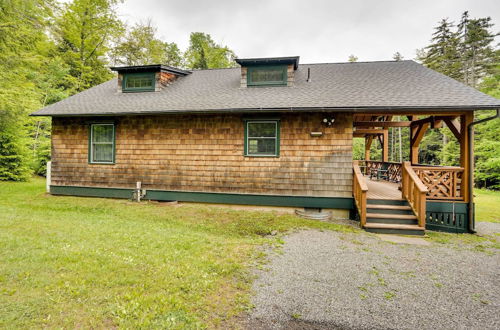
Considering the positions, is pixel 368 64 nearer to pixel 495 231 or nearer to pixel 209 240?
pixel 495 231

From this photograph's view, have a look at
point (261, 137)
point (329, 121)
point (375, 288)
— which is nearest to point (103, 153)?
point (261, 137)

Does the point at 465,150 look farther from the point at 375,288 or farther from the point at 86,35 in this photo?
the point at 86,35

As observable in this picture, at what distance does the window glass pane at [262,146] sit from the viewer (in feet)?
25.1

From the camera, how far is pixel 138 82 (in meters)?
9.88

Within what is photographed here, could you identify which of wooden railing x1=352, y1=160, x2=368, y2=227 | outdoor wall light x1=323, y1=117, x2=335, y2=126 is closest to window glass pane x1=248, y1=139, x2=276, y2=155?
outdoor wall light x1=323, y1=117, x2=335, y2=126

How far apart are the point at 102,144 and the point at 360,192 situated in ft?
26.6

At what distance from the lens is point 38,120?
15.5m

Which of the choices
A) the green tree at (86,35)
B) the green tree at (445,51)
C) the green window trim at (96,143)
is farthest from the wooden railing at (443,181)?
the green tree at (445,51)

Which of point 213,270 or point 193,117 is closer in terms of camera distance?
point 213,270

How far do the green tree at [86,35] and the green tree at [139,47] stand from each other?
1917mm

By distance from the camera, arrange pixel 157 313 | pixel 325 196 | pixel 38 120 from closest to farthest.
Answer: pixel 157 313
pixel 325 196
pixel 38 120

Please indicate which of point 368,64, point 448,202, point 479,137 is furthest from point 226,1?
point 479,137

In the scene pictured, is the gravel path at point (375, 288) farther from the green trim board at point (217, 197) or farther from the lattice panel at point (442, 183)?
the green trim board at point (217, 197)

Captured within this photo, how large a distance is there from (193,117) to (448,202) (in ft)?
23.6
